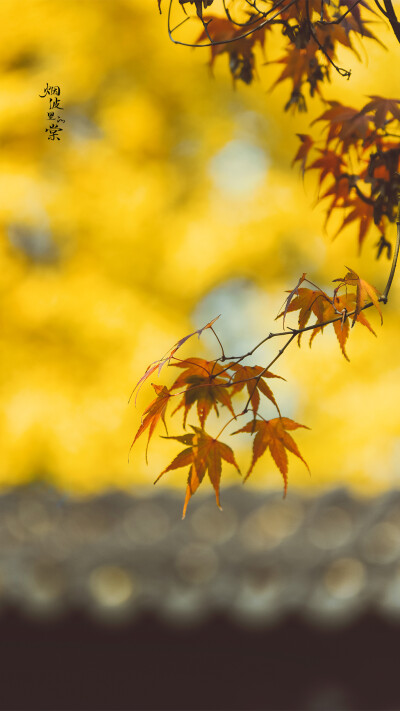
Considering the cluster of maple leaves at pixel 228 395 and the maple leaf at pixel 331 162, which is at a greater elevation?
the maple leaf at pixel 331 162

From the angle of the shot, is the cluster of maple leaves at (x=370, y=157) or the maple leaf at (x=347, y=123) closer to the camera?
the cluster of maple leaves at (x=370, y=157)

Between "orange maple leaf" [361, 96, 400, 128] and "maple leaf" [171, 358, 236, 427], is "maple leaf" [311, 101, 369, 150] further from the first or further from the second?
"maple leaf" [171, 358, 236, 427]

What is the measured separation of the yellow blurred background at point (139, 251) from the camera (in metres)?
2.87

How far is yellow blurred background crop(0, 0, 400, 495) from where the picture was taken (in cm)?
287

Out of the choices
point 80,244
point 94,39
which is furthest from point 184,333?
point 94,39

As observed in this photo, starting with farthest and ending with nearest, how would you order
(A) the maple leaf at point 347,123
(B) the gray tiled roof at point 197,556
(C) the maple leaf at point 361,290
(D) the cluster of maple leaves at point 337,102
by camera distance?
(B) the gray tiled roof at point 197,556 < (A) the maple leaf at point 347,123 < (D) the cluster of maple leaves at point 337,102 < (C) the maple leaf at point 361,290

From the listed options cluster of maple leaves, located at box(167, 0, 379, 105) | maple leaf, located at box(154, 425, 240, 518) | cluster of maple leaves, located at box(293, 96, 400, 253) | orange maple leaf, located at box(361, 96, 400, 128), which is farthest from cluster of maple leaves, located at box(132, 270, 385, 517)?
cluster of maple leaves, located at box(167, 0, 379, 105)

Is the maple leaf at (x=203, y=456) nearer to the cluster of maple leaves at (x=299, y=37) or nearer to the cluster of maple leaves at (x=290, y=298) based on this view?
the cluster of maple leaves at (x=290, y=298)

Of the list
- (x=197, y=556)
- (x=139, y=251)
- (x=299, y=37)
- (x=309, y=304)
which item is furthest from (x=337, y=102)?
(x=197, y=556)

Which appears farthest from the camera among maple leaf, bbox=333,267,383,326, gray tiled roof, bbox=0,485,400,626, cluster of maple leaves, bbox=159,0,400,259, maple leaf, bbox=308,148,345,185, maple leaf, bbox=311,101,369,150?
gray tiled roof, bbox=0,485,400,626

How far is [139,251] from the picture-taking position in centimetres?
295

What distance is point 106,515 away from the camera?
9.01ft

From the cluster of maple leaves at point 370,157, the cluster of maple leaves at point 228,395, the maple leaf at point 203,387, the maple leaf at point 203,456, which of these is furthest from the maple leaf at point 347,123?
the maple leaf at point 203,456

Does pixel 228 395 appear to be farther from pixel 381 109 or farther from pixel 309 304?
pixel 381 109
